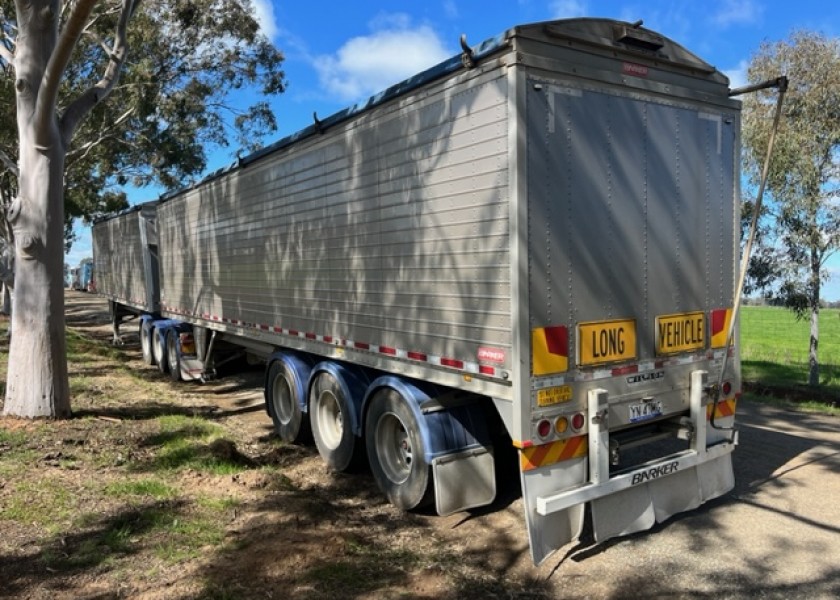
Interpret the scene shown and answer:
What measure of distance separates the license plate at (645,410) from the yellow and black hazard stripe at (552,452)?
525 mm

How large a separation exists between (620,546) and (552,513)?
737 millimetres

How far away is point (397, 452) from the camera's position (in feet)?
18.7

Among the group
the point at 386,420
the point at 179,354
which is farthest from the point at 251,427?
the point at 179,354

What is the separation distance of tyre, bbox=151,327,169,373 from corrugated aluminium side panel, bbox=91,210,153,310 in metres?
1.07

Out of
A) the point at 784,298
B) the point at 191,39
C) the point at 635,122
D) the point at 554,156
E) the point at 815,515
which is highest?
the point at 191,39

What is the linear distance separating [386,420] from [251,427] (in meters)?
3.53

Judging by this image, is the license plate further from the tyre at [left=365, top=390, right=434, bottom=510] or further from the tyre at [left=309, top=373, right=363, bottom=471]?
the tyre at [left=309, top=373, right=363, bottom=471]

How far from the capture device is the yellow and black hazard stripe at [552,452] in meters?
4.20

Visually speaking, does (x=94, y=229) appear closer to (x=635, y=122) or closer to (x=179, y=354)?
(x=179, y=354)

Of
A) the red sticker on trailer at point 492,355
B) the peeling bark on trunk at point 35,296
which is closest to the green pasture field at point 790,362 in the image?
the red sticker on trailer at point 492,355

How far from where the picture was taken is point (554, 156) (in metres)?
4.29

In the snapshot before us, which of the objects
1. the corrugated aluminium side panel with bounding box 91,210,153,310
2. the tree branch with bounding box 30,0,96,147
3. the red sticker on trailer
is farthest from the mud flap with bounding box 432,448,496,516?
the corrugated aluminium side panel with bounding box 91,210,153,310

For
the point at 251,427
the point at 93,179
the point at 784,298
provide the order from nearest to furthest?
the point at 251,427
the point at 784,298
the point at 93,179

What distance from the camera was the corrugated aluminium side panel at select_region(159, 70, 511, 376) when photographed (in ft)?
14.3
